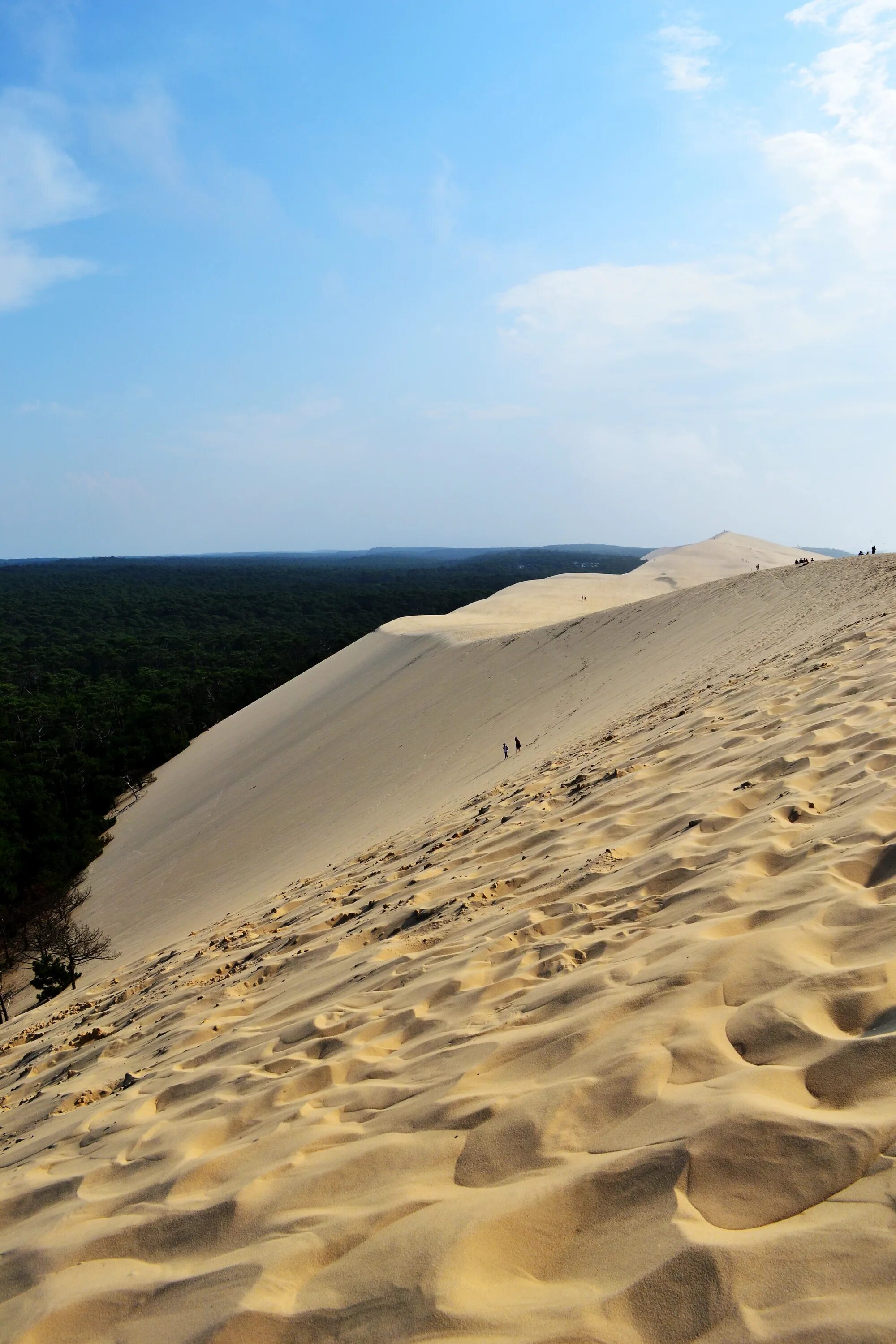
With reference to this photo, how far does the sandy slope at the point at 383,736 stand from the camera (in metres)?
12.7

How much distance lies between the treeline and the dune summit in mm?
7830

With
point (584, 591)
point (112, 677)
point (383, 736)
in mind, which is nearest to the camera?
point (383, 736)

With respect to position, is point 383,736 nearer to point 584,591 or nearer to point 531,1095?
point 531,1095

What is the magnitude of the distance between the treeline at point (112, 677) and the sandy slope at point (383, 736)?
121 cm

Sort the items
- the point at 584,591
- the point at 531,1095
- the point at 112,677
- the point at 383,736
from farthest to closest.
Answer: the point at 584,591 < the point at 112,677 < the point at 383,736 < the point at 531,1095

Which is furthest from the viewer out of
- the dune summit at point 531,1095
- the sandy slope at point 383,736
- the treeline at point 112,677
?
the treeline at point 112,677

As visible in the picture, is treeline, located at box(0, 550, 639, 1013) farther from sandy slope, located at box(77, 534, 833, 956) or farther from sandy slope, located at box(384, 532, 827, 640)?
sandy slope, located at box(384, 532, 827, 640)

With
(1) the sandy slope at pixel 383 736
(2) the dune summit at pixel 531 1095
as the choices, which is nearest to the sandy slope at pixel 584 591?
(1) the sandy slope at pixel 383 736

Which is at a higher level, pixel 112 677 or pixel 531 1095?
pixel 112 677

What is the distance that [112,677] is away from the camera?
40562 mm

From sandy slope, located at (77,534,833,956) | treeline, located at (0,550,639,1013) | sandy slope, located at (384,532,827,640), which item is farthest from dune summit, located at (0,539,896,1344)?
sandy slope, located at (384,532,827,640)

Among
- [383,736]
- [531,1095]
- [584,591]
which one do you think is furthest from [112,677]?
[531,1095]

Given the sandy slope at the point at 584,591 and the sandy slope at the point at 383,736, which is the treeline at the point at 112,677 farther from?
the sandy slope at the point at 584,591

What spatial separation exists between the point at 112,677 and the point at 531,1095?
41546mm
